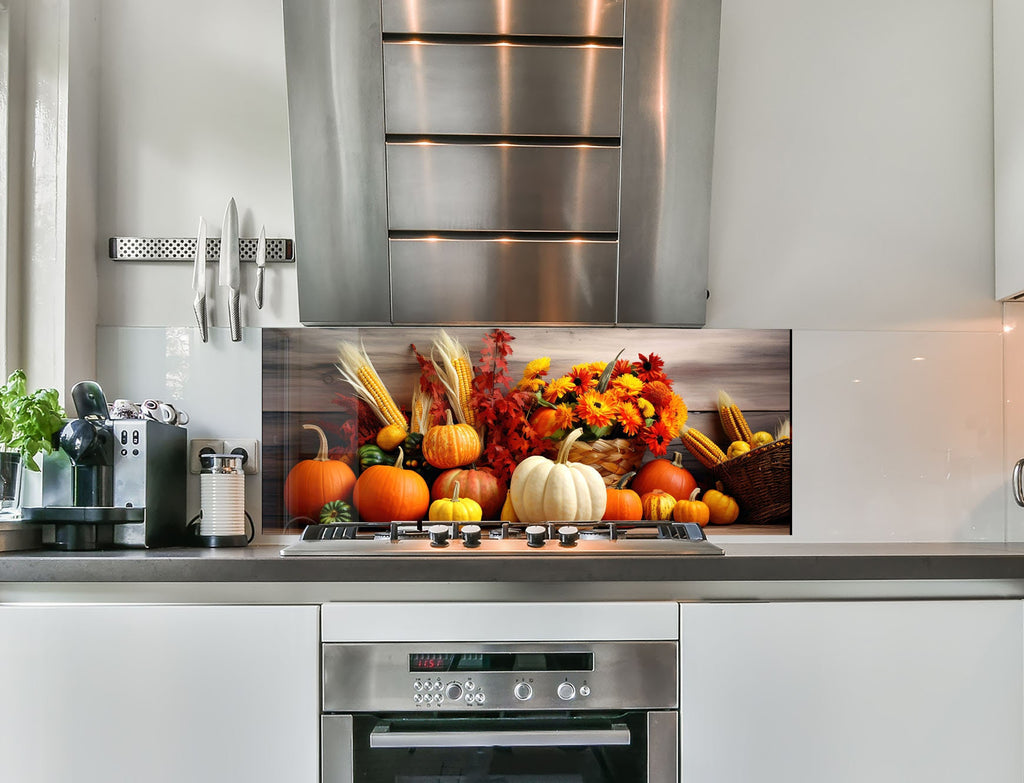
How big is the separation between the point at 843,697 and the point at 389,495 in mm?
1075

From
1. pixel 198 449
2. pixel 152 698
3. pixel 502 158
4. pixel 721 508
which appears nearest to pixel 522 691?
pixel 152 698

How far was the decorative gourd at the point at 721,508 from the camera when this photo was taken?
6.95 ft

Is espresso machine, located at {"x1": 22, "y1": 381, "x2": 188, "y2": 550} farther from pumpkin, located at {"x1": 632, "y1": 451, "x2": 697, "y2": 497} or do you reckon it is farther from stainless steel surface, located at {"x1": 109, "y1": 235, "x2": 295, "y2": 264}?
pumpkin, located at {"x1": 632, "y1": 451, "x2": 697, "y2": 497}

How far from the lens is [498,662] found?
1.47 metres

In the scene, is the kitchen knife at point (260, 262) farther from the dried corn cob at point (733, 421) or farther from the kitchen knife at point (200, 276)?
the dried corn cob at point (733, 421)

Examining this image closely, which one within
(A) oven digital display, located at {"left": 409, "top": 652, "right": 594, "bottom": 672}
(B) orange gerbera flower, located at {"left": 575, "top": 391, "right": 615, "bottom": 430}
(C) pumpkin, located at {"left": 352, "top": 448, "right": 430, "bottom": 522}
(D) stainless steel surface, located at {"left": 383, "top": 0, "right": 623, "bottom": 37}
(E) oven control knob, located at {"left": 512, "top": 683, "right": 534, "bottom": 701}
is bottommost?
(E) oven control knob, located at {"left": 512, "top": 683, "right": 534, "bottom": 701}

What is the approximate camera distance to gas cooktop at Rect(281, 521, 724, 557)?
1.56 m

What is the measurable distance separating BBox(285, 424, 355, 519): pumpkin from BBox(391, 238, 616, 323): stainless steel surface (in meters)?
0.41

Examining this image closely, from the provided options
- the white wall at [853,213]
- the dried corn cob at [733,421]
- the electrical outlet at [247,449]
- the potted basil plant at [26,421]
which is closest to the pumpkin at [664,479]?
the dried corn cob at [733,421]

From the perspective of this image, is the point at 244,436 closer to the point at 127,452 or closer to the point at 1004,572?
the point at 127,452

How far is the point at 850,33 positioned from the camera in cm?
203

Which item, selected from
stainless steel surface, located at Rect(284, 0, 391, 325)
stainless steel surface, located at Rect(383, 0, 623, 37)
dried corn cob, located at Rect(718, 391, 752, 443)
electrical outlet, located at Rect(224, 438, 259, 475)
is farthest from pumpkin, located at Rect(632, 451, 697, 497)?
stainless steel surface, located at Rect(383, 0, 623, 37)

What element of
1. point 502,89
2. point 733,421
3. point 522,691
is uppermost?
point 502,89

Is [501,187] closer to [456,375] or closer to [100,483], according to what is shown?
[456,375]
